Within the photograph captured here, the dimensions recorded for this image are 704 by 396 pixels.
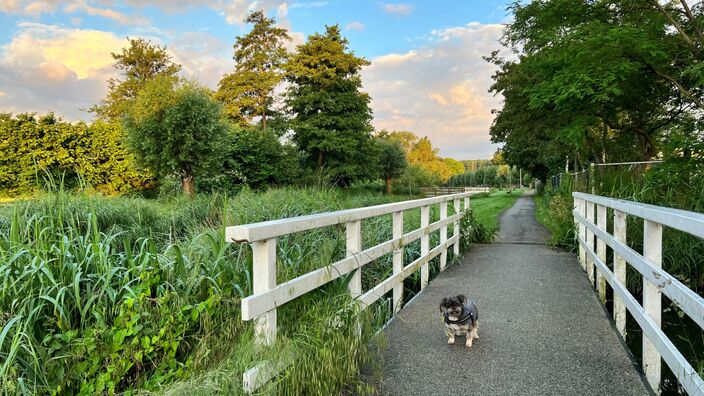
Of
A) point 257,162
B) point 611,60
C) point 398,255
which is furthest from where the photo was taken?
point 257,162

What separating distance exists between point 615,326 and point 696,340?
96 centimetres

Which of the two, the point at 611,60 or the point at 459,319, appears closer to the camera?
the point at 459,319

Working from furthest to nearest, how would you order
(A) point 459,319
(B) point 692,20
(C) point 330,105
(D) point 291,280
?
(C) point 330,105, (B) point 692,20, (A) point 459,319, (D) point 291,280

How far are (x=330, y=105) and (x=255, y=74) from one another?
9.21 meters

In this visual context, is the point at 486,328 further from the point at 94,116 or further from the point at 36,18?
the point at 94,116

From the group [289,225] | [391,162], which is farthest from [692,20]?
[391,162]

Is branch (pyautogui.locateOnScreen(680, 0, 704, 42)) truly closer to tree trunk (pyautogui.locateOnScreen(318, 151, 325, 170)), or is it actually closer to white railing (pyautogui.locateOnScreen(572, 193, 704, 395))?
white railing (pyautogui.locateOnScreen(572, 193, 704, 395))

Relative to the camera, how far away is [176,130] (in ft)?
56.6

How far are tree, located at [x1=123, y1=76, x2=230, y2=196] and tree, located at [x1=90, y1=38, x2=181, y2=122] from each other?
67.7ft

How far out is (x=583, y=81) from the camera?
8508mm

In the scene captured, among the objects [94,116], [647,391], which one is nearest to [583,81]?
[647,391]

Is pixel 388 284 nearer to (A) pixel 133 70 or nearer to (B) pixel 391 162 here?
(A) pixel 133 70

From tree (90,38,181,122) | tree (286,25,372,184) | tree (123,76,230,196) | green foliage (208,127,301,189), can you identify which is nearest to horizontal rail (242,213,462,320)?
tree (123,76,230,196)

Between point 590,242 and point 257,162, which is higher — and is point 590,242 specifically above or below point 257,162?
below
